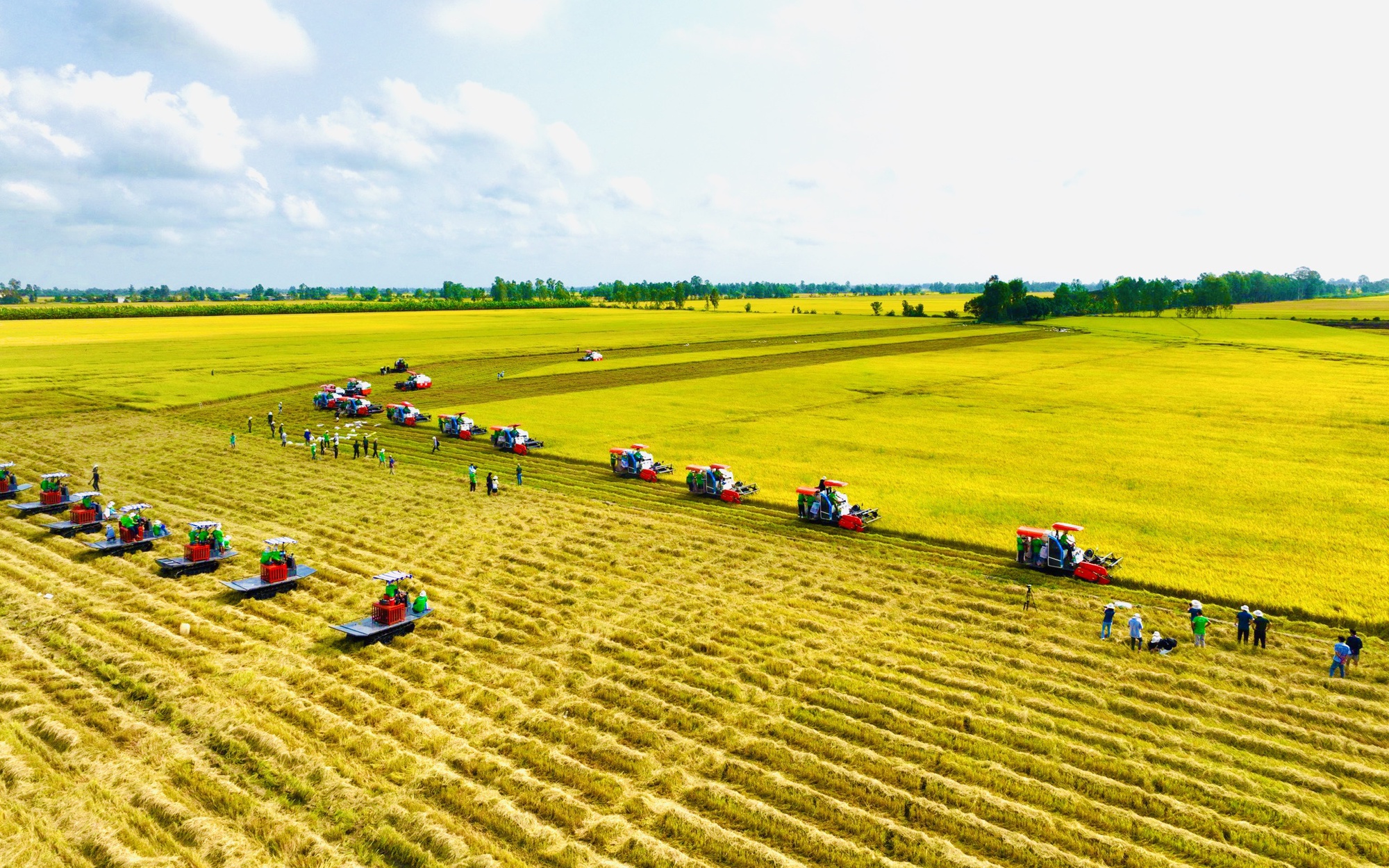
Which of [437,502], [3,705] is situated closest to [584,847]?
[3,705]

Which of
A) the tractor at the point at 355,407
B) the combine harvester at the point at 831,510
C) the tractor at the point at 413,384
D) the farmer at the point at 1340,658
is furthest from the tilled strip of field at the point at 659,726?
the tractor at the point at 413,384

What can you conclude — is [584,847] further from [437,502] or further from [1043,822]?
[437,502]

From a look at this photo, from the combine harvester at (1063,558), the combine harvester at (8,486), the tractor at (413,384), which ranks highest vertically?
the tractor at (413,384)

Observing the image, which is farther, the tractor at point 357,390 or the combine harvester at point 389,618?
the tractor at point 357,390

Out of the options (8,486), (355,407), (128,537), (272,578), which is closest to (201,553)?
(272,578)

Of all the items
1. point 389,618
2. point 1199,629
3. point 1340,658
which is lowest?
point 1340,658

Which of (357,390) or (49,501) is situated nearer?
(49,501)

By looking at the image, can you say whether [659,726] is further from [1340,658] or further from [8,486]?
[8,486]

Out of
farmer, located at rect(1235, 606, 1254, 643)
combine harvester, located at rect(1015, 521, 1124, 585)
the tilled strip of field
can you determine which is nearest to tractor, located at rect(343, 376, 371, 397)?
the tilled strip of field

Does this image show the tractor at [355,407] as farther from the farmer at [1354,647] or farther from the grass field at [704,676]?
the farmer at [1354,647]
